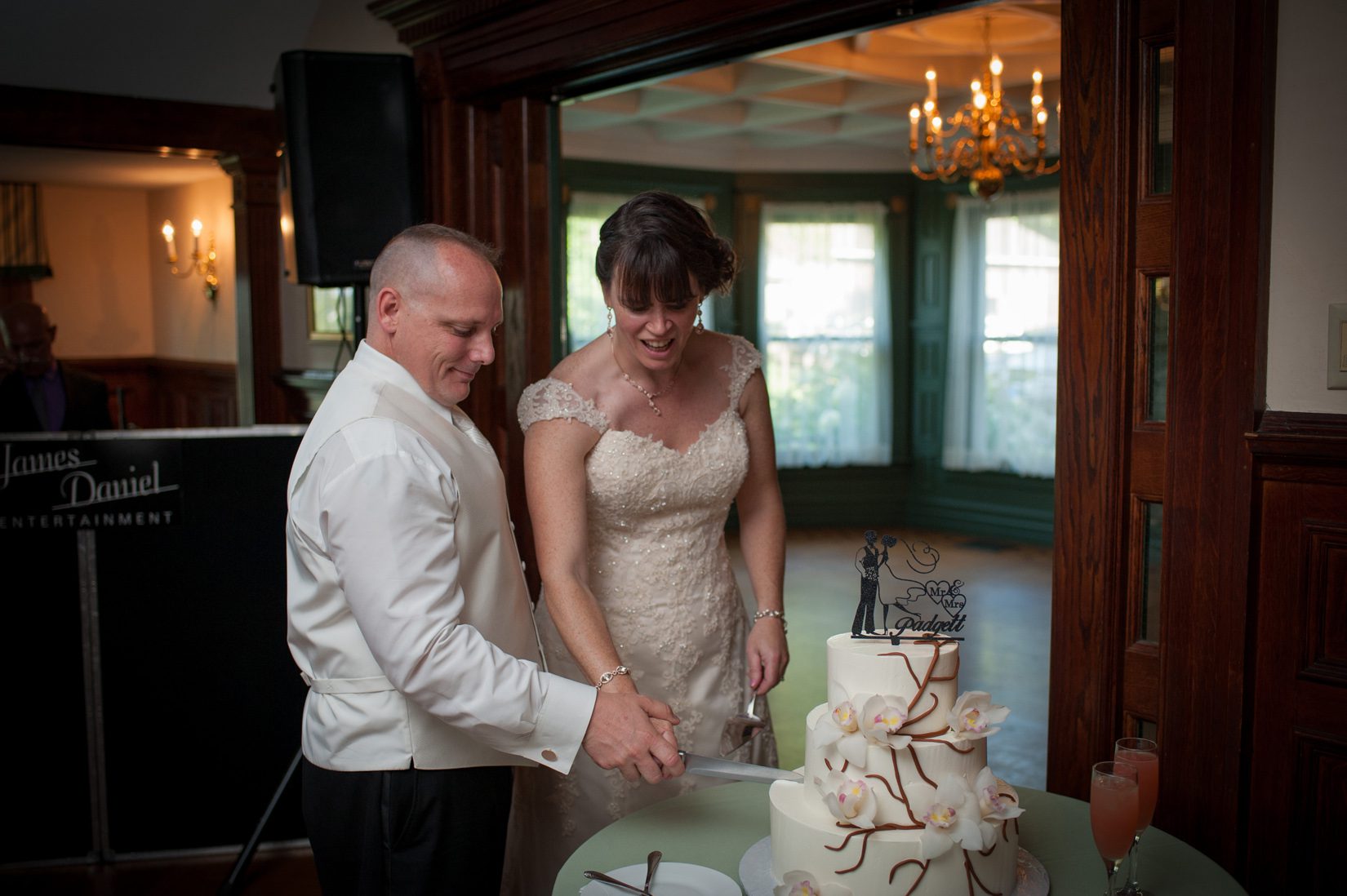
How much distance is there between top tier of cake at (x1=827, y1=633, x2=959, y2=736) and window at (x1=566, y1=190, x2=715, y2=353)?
7285 millimetres

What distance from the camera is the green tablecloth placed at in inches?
62.6

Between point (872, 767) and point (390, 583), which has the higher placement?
point (390, 583)

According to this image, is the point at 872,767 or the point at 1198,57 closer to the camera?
the point at 872,767

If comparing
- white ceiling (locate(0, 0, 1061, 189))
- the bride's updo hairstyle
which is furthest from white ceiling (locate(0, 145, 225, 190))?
the bride's updo hairstyle

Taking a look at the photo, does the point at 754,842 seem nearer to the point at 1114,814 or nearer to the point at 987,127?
the point at 1114,814

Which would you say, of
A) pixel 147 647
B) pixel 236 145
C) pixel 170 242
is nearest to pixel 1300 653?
pixel 147 647

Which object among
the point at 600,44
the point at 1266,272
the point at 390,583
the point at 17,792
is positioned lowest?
the point at 17,792

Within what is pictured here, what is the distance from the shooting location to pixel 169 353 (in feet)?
36.4

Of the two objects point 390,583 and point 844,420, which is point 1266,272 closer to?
point 390,583

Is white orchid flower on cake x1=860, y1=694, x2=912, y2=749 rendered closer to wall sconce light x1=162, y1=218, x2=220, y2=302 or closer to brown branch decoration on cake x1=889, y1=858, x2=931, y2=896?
brown branch decoration on cake x1=889, y1=858, x2=931, y2=896

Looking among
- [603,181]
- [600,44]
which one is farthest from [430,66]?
[603,181]

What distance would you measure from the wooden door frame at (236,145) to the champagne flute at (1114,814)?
5035 millimetres

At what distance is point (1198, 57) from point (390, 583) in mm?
1514

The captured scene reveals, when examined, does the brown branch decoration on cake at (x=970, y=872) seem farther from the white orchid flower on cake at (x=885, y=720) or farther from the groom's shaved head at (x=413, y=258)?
the groom's shaved head at (x=413, y=258)
